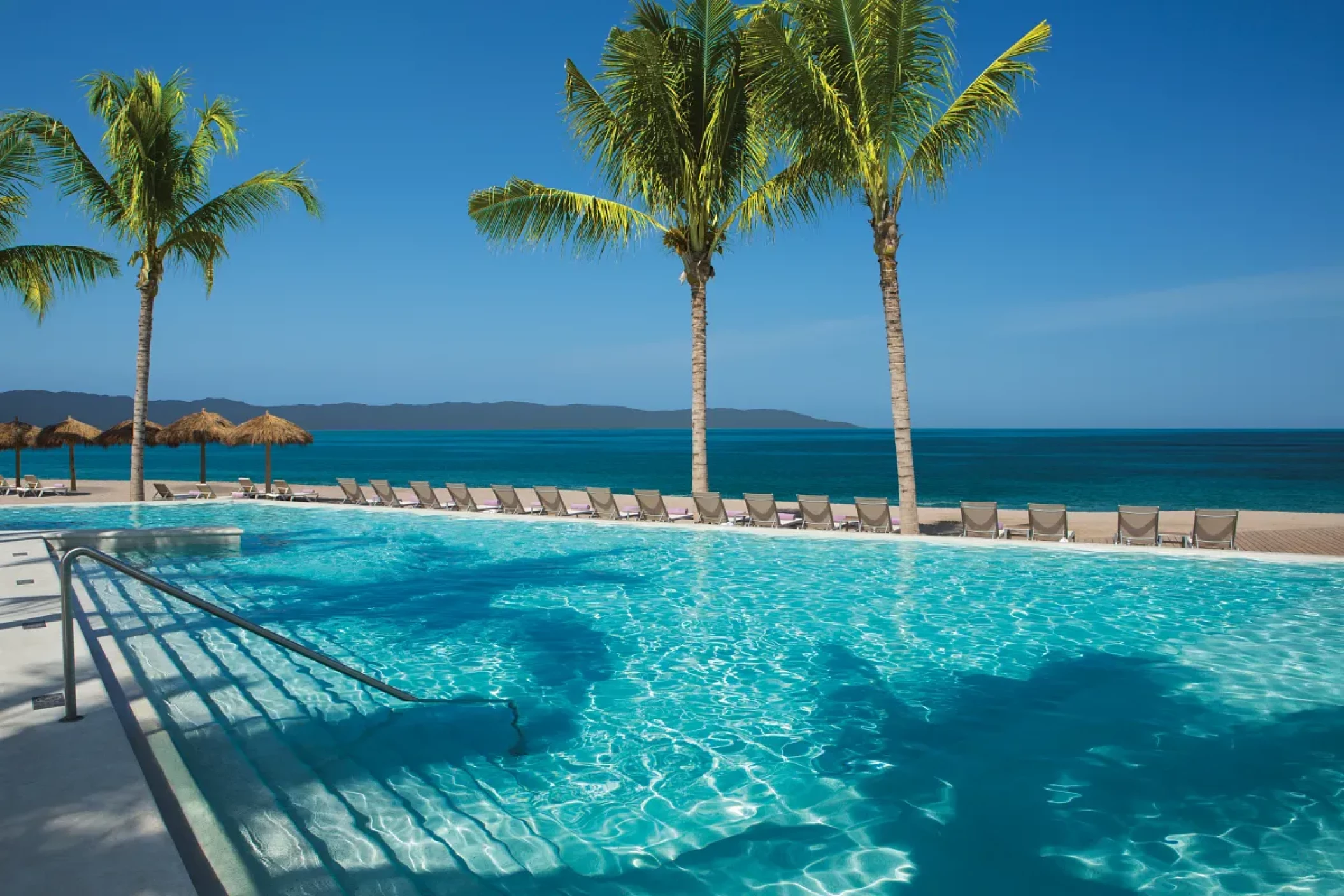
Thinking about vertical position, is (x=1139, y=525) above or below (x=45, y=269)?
below

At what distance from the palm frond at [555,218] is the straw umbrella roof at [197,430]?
1343 centimetres

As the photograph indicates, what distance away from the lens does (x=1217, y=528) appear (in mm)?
10703

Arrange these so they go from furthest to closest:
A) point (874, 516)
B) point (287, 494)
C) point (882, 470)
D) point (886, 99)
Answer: point (882, 470)
point (287, 494)
point (874, 516)
point (886, 99)

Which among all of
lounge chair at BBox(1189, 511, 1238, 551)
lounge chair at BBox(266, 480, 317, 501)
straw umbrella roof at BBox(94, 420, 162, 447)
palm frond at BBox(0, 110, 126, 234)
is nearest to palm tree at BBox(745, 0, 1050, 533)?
lounge chair at BBox(1189, 511, 1238, 551)

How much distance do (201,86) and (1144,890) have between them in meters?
18.6

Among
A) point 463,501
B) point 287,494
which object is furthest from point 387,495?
point 287,494

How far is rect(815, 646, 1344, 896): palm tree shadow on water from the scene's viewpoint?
10.9 ft

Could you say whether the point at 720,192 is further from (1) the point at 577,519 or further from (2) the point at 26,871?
(2) the point at 26,871

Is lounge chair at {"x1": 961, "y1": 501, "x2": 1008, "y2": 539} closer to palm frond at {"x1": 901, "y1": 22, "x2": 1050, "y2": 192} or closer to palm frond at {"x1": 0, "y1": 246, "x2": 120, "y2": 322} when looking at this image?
palm frond at {"x1": 901, "y1": 22, "x2": 1050, "y2": 192}

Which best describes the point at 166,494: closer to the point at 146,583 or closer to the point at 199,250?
the point at 199,250

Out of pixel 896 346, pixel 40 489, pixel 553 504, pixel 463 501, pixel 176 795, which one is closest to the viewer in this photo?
pixel 176 795

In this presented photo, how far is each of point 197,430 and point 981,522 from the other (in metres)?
21.6

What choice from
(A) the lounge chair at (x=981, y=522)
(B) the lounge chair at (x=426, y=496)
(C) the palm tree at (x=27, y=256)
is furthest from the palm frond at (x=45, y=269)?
(A) the lounge chair at (x=981, y=522)

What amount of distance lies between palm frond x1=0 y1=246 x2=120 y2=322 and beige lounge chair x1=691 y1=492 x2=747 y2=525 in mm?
11943
